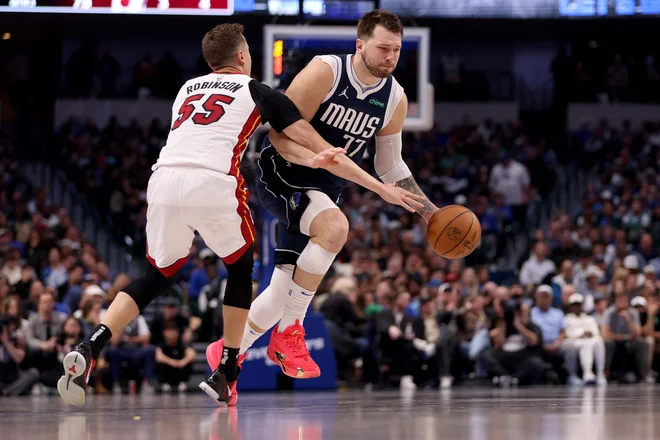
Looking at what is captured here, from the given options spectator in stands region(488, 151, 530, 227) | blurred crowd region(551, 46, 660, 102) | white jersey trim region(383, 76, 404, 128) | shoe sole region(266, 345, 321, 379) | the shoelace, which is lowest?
shoe sole region(266, 345, 321, 379)

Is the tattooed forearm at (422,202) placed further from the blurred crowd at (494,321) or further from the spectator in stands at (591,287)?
the spectator in stands at (591,287)

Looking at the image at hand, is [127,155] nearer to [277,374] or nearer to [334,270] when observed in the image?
[334,270]

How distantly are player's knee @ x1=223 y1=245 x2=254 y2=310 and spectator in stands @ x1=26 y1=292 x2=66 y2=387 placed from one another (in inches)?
283

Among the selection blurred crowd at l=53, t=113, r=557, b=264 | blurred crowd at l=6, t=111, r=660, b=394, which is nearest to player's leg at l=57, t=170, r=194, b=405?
blurred crowd at l=6, t=111, r=660, b=394

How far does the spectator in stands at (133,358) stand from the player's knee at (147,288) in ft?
24.1

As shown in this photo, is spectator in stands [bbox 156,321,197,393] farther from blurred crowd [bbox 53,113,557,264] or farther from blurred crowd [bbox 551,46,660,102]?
blurred crowd [bbox 551,46,660,102]

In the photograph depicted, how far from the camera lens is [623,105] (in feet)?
78.7

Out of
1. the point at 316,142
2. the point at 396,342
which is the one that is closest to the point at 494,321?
the point at 396,342

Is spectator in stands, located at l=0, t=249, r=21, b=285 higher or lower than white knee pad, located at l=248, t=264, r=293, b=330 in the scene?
higher

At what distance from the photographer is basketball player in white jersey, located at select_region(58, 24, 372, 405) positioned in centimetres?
557

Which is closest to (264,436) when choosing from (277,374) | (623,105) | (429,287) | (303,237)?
(303,237)

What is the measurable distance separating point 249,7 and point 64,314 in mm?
4685

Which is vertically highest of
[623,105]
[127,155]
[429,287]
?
[623,105]

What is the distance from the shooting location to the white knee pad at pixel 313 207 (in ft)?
19.9
